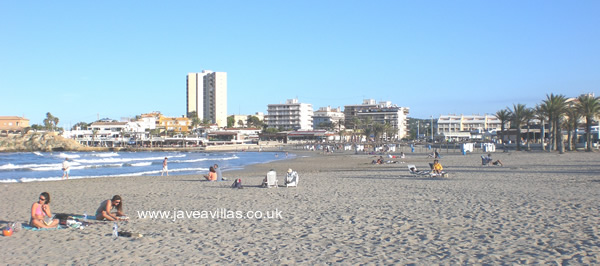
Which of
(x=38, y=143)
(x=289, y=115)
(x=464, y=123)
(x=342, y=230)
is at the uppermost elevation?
(x=289, y=115)

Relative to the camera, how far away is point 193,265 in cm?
645

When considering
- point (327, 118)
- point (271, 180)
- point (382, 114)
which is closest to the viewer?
point (271, 180)

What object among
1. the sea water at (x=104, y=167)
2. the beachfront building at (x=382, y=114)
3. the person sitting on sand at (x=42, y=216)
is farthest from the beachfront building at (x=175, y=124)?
the person sitting on sand at (x=42, y=216)

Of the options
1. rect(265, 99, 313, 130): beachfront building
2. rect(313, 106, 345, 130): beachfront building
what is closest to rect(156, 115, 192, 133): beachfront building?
rect(265, 99, 313, 130): beachfront building

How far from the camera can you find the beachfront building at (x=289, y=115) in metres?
131

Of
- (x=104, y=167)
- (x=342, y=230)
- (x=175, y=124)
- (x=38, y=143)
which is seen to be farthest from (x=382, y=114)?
(x=342, y=230)

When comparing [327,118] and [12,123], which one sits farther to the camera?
[327,118]

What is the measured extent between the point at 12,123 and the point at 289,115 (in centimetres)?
6884

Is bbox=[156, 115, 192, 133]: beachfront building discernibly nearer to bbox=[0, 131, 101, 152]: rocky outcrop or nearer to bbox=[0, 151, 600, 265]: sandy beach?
bbox=[0, 131, 101, 152]: rocky outcrop

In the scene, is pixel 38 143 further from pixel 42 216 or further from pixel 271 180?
pixel 42 216

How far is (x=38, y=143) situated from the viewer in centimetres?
8681

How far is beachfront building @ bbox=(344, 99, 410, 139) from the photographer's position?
5292 inches

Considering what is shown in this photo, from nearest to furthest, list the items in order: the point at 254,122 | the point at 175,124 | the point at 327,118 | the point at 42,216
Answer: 1. the point at 42,216
2. the point at 175,124
3. the point at 254,122
4. the point at 327,118

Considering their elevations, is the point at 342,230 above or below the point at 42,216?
below
